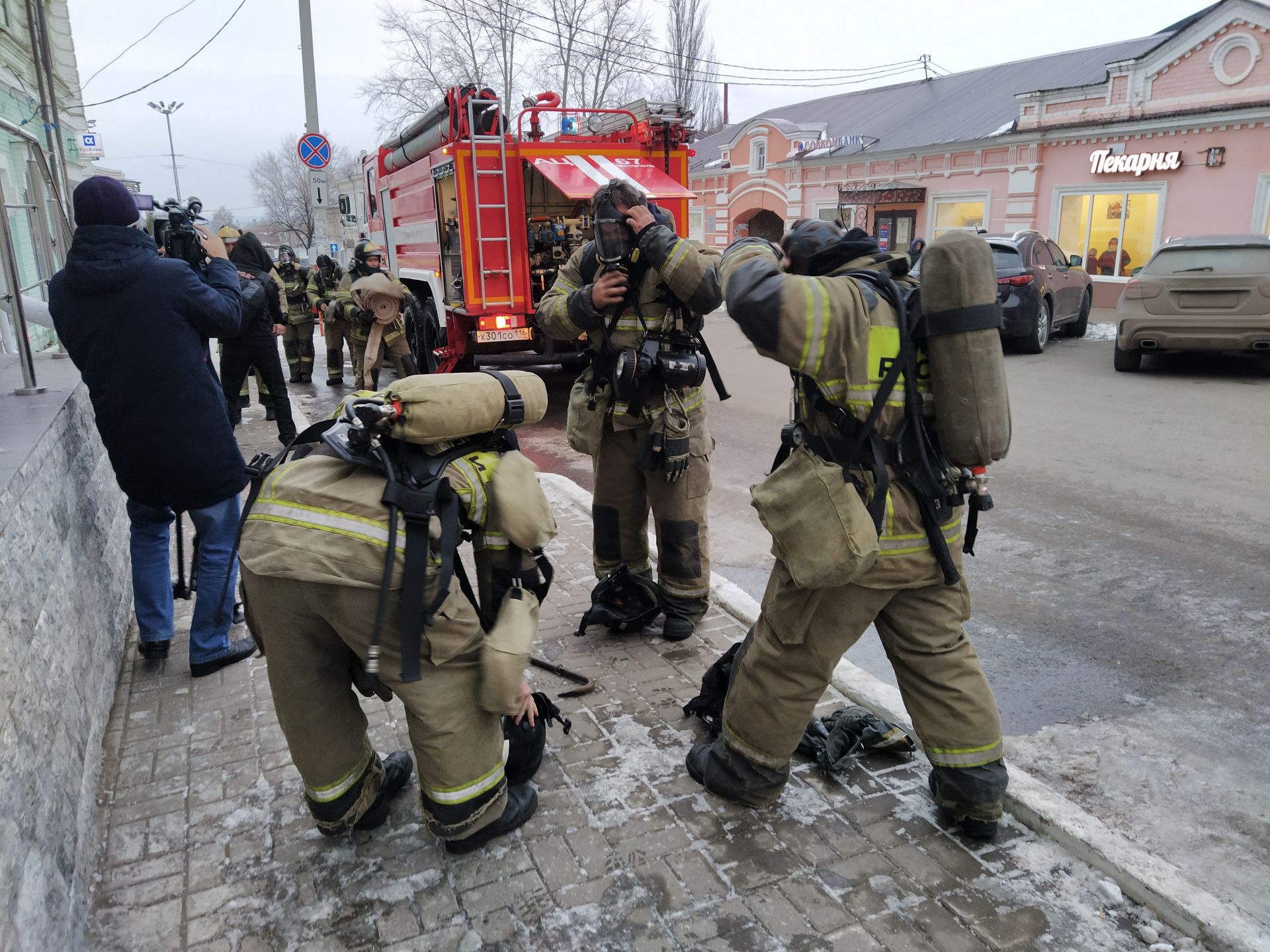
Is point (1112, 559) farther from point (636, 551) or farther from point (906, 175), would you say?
point (906, 175)

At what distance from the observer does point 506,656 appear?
2.32 meters

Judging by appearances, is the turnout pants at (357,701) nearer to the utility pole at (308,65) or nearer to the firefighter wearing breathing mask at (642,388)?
the firefighter wearing breathing mask at (642,388)

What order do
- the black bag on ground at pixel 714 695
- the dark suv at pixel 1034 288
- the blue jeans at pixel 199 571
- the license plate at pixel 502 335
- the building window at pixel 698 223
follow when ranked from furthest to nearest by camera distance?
the building window at pixel 698 223 < the dark suv at pixel 1034 288 < the license plate at pixel 502 335 < the blue jeans at pixel 199 571 < the black bag on ground at pixel 714 695

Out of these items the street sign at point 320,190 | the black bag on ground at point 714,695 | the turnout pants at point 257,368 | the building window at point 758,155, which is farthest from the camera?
the building window at point 758,155

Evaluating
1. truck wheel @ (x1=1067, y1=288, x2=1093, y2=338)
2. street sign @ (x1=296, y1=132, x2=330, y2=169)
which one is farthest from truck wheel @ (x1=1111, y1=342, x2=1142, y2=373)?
street sign @ (x1=296, y1=132, x2=330, y2=169)

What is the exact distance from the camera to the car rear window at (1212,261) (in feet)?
31.4

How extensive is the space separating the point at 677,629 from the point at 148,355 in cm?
241

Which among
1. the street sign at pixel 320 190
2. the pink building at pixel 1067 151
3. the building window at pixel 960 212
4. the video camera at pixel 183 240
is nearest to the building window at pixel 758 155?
the pink building at pixel 1067 151

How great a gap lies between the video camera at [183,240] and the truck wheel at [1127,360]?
10362 millimetres

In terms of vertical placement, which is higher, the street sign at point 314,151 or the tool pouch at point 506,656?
the street sign at point 314,151

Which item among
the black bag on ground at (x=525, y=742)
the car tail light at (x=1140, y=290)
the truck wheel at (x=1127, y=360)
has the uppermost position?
the car tail light at (x=1140, y=290)

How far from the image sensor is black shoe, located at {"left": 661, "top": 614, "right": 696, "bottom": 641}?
3.96m

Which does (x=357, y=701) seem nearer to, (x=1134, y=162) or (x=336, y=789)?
(x=336, y=789)

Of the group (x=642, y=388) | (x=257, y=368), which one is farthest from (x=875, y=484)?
(x=257, y=368)
